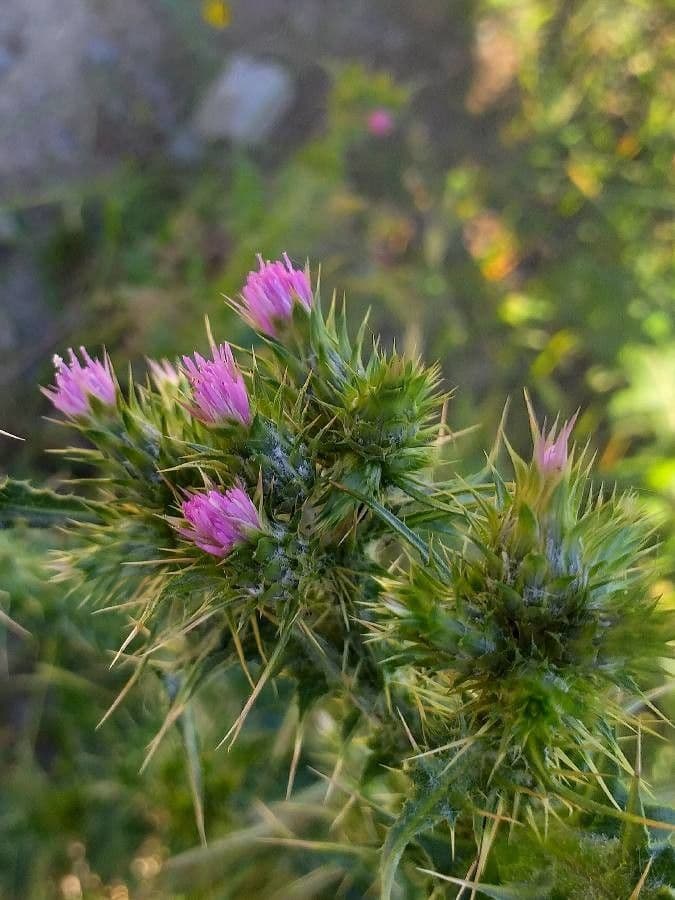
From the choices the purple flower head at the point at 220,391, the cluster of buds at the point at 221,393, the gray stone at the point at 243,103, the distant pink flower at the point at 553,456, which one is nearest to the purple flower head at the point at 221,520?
the cluster of buds at the point at 221,393

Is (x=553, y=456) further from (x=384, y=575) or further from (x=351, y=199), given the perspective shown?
(x=351, y=199)

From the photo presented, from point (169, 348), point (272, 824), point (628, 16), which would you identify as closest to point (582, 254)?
point (628, 16)

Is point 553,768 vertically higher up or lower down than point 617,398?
lower down

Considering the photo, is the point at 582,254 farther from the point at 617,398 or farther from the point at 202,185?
the point at 202,185

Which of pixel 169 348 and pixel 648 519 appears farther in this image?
pixel 169 348

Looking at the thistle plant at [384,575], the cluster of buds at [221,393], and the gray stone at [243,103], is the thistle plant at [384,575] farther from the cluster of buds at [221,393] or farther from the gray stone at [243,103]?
the gray stone at [243,103]

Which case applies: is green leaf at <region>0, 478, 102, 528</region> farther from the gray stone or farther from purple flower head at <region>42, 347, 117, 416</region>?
the gray stone

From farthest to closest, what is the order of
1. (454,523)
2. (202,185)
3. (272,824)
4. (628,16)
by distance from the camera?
(628,16) < (202,185) < (272,824) < (454,523)
